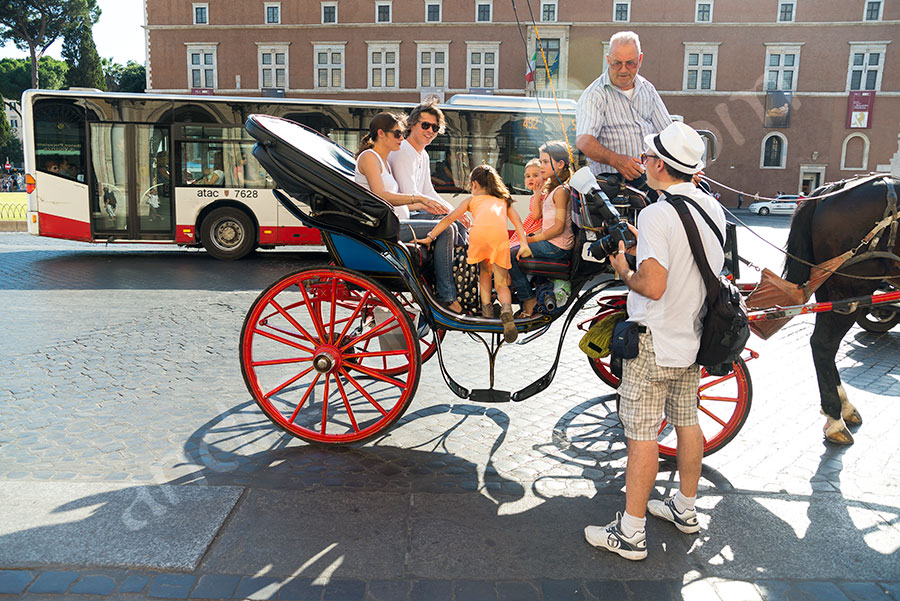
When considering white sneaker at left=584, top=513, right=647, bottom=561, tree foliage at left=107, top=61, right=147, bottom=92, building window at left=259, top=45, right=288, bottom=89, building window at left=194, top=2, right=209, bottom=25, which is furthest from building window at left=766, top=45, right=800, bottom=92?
tree foliage at left=107, top=61, right=147, bottom=92

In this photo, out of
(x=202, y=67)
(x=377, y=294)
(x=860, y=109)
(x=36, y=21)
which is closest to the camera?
(x=377, y=294)

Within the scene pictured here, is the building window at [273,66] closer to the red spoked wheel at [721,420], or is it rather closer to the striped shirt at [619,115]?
the striped shirt at [619,115]

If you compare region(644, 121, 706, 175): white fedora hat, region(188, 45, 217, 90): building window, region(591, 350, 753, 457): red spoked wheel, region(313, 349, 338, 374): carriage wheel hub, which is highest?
region(188, 45, 217, 90): building window

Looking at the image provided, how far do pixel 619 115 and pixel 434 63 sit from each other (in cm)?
4006

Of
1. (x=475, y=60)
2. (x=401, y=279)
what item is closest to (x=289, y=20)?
(x=475, y=60)

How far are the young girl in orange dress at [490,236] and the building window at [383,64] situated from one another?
132 feet

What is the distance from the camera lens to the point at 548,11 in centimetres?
4150

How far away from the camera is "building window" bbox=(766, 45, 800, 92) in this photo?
135 feet

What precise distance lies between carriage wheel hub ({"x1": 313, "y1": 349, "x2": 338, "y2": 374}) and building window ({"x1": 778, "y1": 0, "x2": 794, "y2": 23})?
45099mm

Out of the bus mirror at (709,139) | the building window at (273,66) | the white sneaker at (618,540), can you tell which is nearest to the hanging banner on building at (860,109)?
the building window at (273,66)

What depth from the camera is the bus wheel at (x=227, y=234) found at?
12.8 meters

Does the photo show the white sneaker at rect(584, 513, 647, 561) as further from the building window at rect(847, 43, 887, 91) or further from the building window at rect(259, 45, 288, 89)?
the building window at rect(847, 43, 887, 91)

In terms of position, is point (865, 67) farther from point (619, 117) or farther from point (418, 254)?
point (418, 254)

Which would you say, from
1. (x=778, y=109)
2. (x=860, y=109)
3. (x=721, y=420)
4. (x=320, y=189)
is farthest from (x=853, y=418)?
(x=860, y=109)
